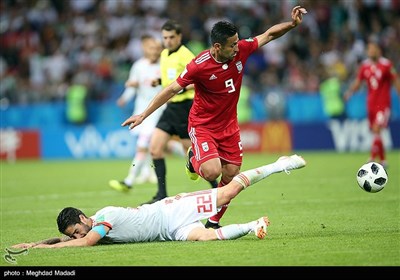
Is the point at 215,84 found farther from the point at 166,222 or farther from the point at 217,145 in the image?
the point at 166,222

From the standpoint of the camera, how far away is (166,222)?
30.5ft

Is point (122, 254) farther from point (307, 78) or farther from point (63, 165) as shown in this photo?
point (307, 78)

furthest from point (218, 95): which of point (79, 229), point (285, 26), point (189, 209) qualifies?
point (79, 229)

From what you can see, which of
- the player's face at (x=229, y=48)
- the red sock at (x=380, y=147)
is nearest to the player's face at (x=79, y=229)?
the player's face at (x=229, y=48)

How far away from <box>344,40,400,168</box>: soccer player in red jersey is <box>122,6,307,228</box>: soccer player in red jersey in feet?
30.4

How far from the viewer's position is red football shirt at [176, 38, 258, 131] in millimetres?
9766

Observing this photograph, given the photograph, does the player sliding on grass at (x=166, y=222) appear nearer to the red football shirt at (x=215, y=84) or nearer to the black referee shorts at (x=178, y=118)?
the red football shirt at (x=215, y=84)

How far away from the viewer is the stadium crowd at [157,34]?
27.2m

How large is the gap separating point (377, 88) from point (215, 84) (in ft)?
33.4

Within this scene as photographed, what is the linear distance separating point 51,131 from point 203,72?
17.8m

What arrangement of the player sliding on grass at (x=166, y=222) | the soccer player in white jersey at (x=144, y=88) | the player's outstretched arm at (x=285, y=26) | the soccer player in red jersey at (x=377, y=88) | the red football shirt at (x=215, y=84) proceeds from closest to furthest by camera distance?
1. the player sliding on grass at (x=166, y=222)
2. the red football shirt at (x=215, y=84)
3. the player's outstretched arm at (x=285, y=26)
4. the soccer player in white jersey at (x=144, y=88)
5. the soccer player in red jersey at (x=377, y=88)

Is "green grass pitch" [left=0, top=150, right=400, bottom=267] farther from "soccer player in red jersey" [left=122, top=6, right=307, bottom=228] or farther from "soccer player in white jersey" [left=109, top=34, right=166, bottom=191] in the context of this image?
"soccer player in red jersey" [left=122, top=6, right=307, bottom=228]

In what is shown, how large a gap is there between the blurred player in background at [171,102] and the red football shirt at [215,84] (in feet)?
8.01
